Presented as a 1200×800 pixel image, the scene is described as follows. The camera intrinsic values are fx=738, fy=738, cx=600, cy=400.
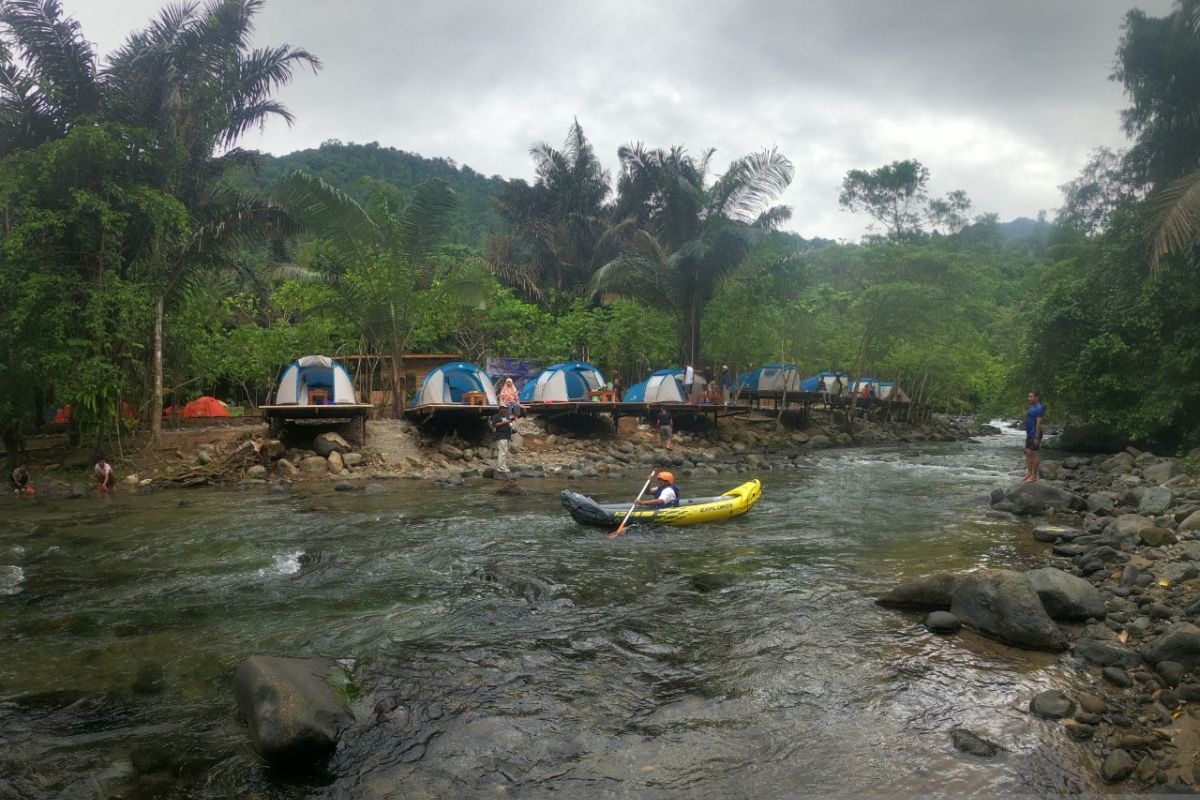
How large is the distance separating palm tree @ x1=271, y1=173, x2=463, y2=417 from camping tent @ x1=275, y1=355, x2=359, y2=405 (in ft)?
8.42

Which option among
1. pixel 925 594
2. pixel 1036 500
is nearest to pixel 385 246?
pixel 1036 500

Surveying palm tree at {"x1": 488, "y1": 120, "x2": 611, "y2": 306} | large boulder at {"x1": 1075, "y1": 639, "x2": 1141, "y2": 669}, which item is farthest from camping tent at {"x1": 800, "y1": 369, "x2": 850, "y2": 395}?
large boulder at {"x1": 1075, "y1": 639, "x2": 1141, "y2": 669}

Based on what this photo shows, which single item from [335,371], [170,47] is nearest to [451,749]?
[335,371]

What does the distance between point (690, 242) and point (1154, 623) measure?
24.0 metres

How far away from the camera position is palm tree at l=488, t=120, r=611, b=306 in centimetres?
4103

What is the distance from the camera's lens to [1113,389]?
20.9 m

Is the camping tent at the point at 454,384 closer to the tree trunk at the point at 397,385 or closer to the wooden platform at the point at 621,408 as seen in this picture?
the tree trunk at the point at 397,385

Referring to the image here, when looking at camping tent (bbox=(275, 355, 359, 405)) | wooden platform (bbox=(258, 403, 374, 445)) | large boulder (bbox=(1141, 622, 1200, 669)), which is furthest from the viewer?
camping tent (bbox=(275, 355, 359, 405))

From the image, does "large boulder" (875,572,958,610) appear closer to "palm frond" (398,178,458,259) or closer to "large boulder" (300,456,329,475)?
"large boulder" (300,456,329,475)

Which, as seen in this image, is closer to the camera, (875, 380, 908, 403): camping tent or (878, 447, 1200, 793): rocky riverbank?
(878, 447, 1200, 793): rocky riverbank

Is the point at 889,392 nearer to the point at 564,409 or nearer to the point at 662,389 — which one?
the point at 662,389

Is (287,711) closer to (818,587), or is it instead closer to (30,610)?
(30,610)

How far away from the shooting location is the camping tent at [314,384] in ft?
69.5

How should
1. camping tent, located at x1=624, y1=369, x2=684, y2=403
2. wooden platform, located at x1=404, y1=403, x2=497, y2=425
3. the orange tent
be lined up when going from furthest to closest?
camping tent, located at x1=624, y1=369, x2=684, y2=403 → the orange tent → wooden platform, located at x1=404, y1=403, x2=497, y2=425
